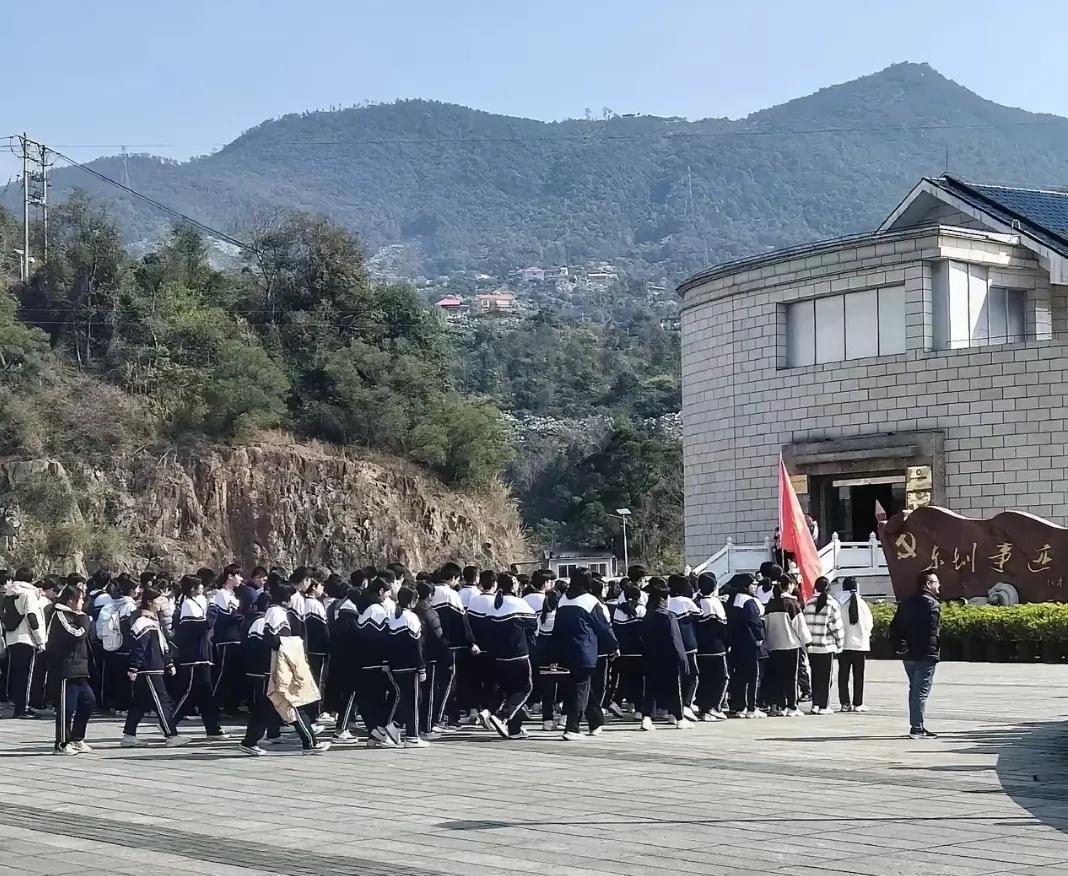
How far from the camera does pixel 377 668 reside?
1497 cm

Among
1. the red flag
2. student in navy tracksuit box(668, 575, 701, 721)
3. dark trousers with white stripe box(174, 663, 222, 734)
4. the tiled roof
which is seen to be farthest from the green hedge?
dark trousers with white stripe box(174, 663, 222, 734)

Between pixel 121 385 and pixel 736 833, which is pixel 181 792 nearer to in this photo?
pixel 736 833

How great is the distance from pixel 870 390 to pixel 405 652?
2085 centimetres

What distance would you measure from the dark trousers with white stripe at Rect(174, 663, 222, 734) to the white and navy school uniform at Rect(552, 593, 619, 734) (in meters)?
3.73

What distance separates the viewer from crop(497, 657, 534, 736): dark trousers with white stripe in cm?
1579

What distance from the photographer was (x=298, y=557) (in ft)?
146

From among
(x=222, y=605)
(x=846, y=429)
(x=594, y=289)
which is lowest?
(x=222, y=605)

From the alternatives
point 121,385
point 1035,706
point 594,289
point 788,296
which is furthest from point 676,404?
point 594,289

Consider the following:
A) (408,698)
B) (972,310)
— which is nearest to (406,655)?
(408,698)

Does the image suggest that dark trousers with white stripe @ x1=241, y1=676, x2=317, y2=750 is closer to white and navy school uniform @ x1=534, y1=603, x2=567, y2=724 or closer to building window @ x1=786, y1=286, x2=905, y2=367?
white and navy school uniform @ x1=534, y1=603, x2=567, y2=724

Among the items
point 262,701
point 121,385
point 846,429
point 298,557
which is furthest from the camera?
point 121,385

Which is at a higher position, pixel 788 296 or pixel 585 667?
pixel 788 296

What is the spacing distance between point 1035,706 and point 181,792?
10.7 meters

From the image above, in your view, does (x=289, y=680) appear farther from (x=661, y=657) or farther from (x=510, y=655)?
(x=661, y=657)
